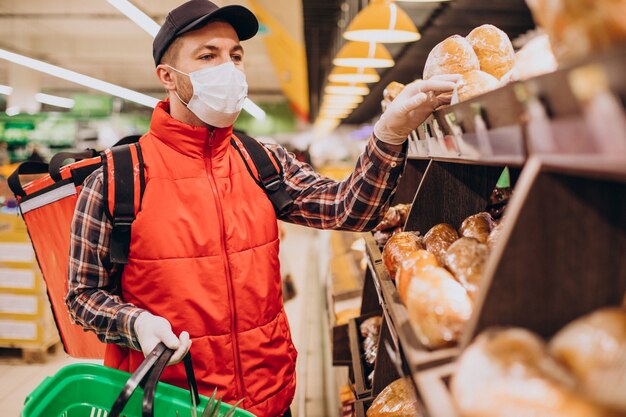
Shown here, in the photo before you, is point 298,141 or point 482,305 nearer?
point 482,305

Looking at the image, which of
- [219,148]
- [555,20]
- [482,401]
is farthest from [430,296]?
[219,148]

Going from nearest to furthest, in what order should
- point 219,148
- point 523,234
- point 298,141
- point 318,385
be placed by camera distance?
point 523,234
point 219,148
point 318,385
point 298,141

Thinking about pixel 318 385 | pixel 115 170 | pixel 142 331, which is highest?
pixel 115 170

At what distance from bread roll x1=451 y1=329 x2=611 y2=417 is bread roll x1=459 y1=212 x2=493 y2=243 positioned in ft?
2.09

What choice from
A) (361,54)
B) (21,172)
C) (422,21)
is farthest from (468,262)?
(422,21)

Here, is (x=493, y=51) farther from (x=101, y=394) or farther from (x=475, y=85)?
(x=101, y=394)

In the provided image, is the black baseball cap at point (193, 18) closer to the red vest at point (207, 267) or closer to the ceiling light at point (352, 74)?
the red vest at point (207, 267)

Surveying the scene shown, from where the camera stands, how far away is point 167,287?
1.69m

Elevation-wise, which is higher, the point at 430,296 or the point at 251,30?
the point at 251,30

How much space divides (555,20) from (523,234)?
318 millimetres

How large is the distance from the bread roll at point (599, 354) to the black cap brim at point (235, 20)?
151 cm

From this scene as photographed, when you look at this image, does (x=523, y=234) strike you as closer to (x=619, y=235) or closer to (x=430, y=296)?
(x=619, y=235)

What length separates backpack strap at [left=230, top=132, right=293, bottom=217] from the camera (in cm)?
197

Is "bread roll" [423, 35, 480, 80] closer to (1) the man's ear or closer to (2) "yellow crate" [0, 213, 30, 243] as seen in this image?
(1) the man's ear
